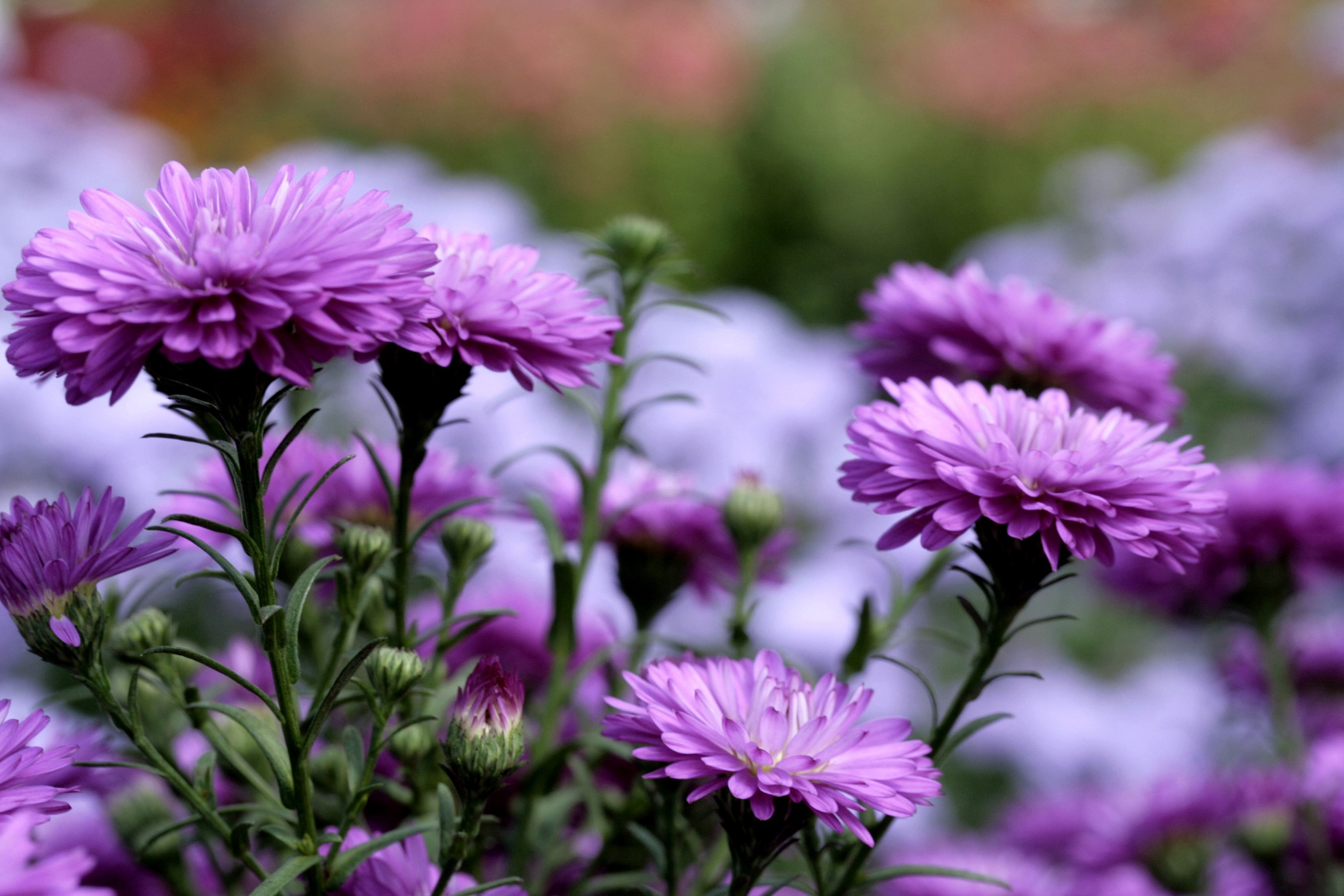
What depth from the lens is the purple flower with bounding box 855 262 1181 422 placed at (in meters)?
0.59

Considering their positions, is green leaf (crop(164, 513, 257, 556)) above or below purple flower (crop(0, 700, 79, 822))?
above

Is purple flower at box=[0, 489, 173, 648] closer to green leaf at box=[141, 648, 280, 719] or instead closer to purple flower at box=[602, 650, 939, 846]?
green leaf at box=[141, 648, 280, 719]

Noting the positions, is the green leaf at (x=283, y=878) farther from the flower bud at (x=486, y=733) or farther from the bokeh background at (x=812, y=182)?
the bokeh background at (x=812, y=182)

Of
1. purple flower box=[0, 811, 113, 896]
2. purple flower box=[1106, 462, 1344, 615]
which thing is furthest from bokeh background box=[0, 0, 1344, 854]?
purple flower box=[0, 811, 113, 896]

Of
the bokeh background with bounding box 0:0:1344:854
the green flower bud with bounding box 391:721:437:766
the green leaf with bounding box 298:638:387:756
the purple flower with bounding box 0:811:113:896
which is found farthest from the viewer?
the bokeh background with bounding box 0:0:1344:854

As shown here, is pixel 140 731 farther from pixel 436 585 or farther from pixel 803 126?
pixel 803 126

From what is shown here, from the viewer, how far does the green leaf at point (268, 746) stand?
1.31 ft

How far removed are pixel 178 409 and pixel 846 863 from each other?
12.3 inches

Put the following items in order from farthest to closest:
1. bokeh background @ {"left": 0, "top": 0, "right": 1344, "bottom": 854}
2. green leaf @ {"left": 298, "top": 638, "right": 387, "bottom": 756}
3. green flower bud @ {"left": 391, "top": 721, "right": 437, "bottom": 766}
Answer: bokeh background @ {"left": 0, "top": 0, "right": 1344, "bottom": 854}
green flower bud @ {"left": 391, "top": 721, "right": 437, "bottom": 766}
green leaf @ {"left": 298, "top": 638, "right": 387, "bottom": 756}

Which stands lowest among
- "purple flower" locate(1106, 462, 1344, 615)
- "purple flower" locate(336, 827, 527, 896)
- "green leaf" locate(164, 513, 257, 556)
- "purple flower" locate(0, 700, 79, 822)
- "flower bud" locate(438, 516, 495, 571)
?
"purple flower" locate(336, 827, 527, 896)

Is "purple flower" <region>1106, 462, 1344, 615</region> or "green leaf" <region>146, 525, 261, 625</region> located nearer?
"green leaf" <region>146, 525, 261, 625</region>

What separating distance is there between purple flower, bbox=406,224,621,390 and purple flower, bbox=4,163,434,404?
0.11ft

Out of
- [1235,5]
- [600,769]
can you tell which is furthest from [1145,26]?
[600,769]

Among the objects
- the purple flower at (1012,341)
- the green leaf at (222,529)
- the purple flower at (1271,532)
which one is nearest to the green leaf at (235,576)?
the green leaf at (222,529)
